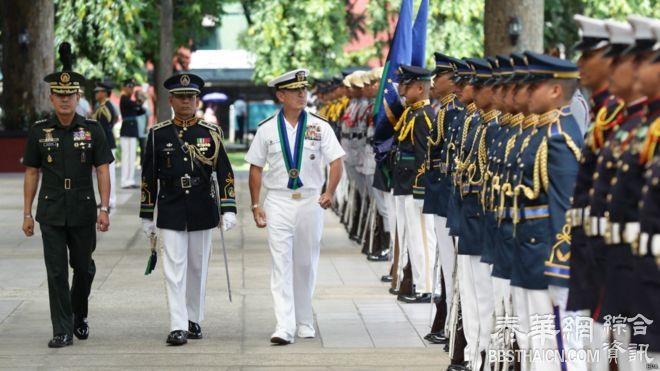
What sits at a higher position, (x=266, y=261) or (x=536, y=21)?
(x=536, y=21)

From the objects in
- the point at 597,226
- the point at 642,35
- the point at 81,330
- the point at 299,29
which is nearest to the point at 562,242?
the point at 597,226

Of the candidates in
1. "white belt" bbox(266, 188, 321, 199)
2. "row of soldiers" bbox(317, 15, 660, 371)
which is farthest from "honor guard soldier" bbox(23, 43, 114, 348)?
"row of soldiers" bbox(317, 15, 660, 371)

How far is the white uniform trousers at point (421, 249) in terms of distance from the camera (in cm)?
1402

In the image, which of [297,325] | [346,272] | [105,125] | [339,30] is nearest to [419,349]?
[297,325]

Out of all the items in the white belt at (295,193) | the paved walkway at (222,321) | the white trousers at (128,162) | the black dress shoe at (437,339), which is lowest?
the white trousers at (128,162)

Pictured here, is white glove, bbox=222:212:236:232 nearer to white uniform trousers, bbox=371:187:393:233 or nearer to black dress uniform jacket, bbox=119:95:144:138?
white uniform trousers, bbox=371:187:393:233

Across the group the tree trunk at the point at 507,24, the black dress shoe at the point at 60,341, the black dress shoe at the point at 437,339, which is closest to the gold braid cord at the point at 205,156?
the black dress shoe at the point at 60,341

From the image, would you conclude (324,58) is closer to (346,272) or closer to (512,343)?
(346,272)

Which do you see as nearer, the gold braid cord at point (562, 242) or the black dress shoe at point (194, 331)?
the gold braid cord at point (562, 242)

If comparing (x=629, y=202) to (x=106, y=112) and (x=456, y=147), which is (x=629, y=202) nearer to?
Result: (x=456, y=147)

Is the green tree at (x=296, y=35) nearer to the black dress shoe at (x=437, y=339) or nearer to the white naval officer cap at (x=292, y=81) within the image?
the white naval officer cap at (x=292, y=81)

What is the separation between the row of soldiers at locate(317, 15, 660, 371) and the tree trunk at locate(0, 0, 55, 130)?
23515mm

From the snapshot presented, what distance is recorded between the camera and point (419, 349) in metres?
11.5

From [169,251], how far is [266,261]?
587 centimetres
